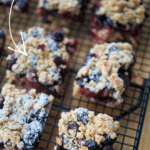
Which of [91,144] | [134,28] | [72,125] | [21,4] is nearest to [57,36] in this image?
[21,4]

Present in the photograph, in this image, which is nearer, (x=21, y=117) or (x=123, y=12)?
(x=21, y=117)

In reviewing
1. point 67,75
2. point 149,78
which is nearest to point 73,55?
point 67,75

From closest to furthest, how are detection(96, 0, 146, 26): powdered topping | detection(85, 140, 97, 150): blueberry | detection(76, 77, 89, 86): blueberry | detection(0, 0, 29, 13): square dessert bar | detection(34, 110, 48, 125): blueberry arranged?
1. detection(85, 140, 97, 150): blueberry
2. detection(34, 110, 48, 125): blueberry
3. detection(76, 77, 89, 86): blueberry
4. detection(96, 0, 146, 26): powdered topping
5. detection(0, 0, 29, 13): square dessert bar

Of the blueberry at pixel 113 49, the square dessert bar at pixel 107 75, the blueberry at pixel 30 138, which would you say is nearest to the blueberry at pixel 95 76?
the square dessert bar at pixel 107 75

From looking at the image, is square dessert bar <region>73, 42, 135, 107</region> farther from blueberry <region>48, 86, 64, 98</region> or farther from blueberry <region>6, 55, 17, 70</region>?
blueberry <region>6, 55, 17, 70</region>

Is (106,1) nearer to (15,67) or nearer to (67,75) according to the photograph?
(67,75)

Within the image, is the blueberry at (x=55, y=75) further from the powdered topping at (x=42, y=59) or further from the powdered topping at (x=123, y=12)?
the powdered topping at (x=123, y=12)

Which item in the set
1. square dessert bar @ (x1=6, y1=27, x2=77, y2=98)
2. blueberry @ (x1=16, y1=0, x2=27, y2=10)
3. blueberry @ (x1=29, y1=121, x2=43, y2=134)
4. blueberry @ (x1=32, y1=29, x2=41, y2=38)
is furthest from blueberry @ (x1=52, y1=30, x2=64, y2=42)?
blueberry @ (x1=29, y1=121, x2=43, y2=134)

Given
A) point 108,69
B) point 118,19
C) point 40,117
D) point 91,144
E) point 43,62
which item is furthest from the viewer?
point 118,19

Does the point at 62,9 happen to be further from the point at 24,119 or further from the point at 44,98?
the point at 24,119
